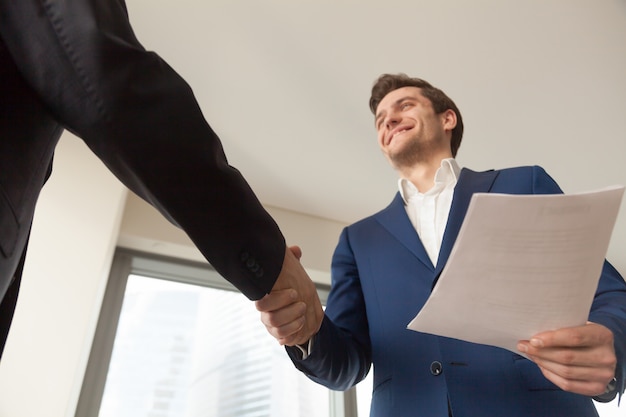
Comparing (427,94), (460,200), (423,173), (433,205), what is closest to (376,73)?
(427,94)

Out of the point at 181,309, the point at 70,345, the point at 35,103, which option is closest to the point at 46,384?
the point at 70,345

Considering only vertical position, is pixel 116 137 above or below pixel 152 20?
below

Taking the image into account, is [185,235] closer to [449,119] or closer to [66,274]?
[66,274]

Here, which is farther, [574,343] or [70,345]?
[70,345]

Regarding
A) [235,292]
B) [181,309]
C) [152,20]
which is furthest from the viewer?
[235,292]

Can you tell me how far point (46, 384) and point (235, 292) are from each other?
3.73 feet

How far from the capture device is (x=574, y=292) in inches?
26.6

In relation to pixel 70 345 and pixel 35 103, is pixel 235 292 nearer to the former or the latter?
pixel 70 345

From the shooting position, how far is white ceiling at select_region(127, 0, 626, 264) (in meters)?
1.89

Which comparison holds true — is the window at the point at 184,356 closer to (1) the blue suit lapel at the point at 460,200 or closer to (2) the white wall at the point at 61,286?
(2) the white wall at the point at 61,286

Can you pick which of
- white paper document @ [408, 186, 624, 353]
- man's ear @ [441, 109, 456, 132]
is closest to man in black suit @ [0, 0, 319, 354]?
white paper document @ [408, 186, 624, 353]

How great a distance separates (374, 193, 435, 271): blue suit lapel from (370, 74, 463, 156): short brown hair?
0.45 meters

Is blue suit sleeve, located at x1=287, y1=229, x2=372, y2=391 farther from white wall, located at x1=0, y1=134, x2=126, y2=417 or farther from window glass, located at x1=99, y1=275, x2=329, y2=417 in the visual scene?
window glass, located at x1=99, y1=275, x2=329, y2=417

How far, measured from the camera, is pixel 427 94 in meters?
1.65
